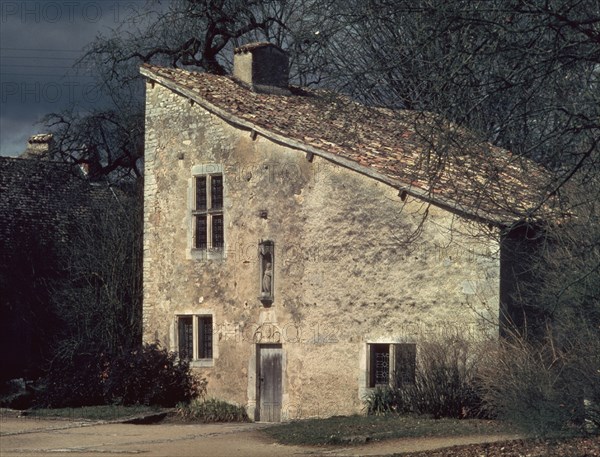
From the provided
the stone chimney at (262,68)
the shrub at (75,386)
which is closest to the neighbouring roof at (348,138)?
the stone chimney at (262,68)

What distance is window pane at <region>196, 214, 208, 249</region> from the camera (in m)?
22.5

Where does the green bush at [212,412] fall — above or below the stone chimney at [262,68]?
below

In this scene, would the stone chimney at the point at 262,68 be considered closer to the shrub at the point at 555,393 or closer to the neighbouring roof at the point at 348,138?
the neighbouring roof at the point at 348,138

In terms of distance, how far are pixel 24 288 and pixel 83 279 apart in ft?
5.89

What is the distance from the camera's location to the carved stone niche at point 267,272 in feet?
69.3

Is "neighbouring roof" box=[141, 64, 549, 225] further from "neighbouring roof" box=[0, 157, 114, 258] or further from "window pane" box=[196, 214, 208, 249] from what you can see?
"neighbouring roof" box=[0, 157, 114, 258]

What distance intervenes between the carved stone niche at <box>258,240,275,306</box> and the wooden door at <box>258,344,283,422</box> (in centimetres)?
91

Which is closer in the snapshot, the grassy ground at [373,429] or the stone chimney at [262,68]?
the grassy ground at [373,429]

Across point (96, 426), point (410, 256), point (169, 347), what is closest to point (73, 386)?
point (169, 347)

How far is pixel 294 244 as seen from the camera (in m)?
20.8

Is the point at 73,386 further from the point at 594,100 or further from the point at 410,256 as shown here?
the point at 594,100

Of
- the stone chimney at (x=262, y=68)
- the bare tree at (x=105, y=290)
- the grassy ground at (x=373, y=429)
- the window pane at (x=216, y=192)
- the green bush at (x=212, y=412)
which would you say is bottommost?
the green bush at (x=212, y=412)

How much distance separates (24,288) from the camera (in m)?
30.2

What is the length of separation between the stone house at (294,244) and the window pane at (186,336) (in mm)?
27
